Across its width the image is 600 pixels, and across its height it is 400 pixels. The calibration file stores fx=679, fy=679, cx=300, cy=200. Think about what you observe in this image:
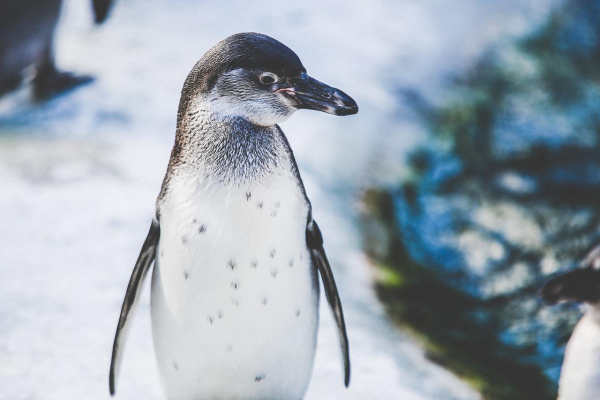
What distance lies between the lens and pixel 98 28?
3.59 metres

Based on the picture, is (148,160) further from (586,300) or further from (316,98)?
(586,300)

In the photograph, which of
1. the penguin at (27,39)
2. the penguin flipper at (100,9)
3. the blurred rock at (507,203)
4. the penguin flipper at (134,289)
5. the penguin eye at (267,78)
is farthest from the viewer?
the penguin flipper at (100,9)

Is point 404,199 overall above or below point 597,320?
above

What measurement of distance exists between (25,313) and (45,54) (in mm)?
1725

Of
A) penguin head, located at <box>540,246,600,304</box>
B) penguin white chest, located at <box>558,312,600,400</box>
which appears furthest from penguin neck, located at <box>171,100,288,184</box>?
penguin white chest, located at <box>558,312,600,400</box>

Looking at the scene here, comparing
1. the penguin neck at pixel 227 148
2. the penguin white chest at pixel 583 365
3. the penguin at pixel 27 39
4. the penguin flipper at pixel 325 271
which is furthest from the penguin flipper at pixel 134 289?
the penguin at pixel 27 39

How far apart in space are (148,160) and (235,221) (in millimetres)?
1505

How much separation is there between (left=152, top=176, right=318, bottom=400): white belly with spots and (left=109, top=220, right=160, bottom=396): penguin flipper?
58 mm

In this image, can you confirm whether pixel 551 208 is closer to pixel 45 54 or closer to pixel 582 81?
pixel 582 81

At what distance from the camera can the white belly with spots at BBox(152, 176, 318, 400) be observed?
1360 mm

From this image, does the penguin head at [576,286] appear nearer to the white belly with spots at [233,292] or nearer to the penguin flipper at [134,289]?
the white belly with spots at [233,292]

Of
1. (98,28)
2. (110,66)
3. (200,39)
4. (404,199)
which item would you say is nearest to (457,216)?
(404,199)

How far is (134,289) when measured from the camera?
1559 mm

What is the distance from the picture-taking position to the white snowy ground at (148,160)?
6.50ft
